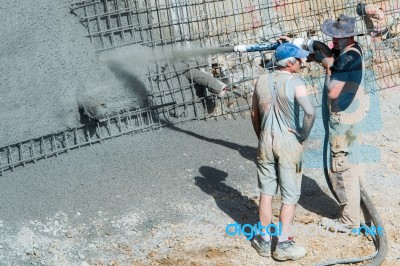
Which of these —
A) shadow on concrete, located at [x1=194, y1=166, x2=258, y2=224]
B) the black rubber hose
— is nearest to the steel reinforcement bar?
shadow on concrete, located at [x1=194, y1=166, x2=258, y2=224]

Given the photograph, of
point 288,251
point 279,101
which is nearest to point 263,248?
point 288,251

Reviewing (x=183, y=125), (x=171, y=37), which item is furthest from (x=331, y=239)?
(x=171, y=37)

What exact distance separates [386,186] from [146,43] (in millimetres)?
3075

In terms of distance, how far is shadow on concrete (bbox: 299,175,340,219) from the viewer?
6.56 metres

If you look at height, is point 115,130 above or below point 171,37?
below

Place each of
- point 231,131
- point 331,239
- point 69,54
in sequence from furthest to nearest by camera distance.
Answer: point 231,131 → point 69,54 → point 331,239

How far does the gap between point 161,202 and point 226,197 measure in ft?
2.10

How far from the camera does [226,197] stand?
269 inches

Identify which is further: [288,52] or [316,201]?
[316,201]

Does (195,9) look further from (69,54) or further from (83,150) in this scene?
(83,150)

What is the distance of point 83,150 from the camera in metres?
7.49

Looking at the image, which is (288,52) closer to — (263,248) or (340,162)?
(340,162)

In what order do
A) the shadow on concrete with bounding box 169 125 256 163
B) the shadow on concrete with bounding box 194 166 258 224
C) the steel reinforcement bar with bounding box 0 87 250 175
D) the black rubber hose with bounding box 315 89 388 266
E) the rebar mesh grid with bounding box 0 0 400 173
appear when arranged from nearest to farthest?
1. the black rubber hose with bounding box 315 89 388 266
2. the shadow on concrete with bounding box 194 166 258 224
3. the steel reinforcement bar with bounding box 0 87 250 175
4. the shadow on concrete with bounding box 169 125 256 163
5. the rebar mesh grid with bounding box 0 0 400 173

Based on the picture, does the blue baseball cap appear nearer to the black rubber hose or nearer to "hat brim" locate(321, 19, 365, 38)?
"hat brim" locate(321, 19, 365, 38)
